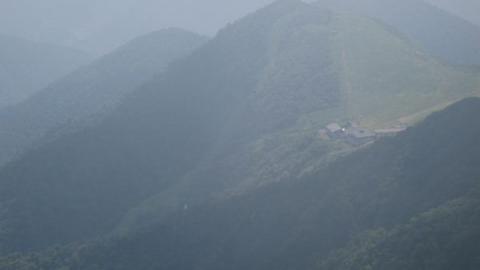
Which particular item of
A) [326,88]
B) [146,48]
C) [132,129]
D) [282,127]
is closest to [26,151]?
[132,129]

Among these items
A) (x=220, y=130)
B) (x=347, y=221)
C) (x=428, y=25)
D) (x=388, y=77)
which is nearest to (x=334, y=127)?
(x=388, y=77)

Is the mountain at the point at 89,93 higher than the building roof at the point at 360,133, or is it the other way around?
the building roof at the point at 360,133

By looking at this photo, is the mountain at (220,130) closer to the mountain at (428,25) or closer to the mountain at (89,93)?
the mountain at (89,93)

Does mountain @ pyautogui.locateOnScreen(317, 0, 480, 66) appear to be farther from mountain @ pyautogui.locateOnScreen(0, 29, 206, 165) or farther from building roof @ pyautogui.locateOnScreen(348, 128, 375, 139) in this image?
building roof @ pyautogui.locateOnScreen(348, 128, 375, 139)

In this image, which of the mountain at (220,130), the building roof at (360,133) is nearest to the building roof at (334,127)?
the building roof at (360,133)

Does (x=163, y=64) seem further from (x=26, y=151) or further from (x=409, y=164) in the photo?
(x=409, y=164)

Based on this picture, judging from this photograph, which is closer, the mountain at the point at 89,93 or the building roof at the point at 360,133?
the building roof at the point at 360,133

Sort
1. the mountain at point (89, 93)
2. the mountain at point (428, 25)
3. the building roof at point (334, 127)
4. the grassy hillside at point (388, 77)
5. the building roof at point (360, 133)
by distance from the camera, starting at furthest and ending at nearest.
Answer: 1. the mountain at point (428, 25)
2. the mountain at point (89, 93)
3. the grassy hillside at point (388, 77)
4. the building roof at point (334, 127)
5. the building roof at point (360, 133)

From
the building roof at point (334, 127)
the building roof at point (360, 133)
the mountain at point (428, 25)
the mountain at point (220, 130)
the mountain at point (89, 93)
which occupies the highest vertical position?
the building roof at point (360, 133)
